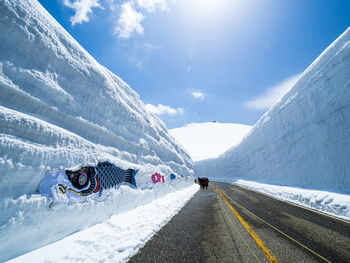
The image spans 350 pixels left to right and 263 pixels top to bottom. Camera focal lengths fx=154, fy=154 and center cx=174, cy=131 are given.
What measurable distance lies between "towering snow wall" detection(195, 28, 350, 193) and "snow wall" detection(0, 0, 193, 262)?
13797 mm

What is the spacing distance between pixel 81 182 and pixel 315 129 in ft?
59.4

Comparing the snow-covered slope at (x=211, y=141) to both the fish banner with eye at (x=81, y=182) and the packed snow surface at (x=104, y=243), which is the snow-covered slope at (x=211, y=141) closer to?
the fish banner with eye at (x=81, y=182)

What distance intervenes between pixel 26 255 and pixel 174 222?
4.22 m

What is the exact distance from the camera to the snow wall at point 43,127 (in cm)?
326

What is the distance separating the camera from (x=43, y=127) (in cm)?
409

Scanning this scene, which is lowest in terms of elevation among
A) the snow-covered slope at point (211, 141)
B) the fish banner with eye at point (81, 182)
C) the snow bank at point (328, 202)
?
the snow bank at point (328, 202)

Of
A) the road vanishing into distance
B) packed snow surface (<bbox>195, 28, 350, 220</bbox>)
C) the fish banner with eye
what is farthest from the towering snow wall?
the fish banner with eye

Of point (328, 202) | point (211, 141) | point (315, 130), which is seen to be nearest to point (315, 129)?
point (315, 130)

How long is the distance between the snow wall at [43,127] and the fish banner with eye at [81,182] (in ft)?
0.59

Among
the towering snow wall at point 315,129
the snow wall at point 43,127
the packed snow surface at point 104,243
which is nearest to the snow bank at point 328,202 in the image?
the towering snow wall at point 315,129

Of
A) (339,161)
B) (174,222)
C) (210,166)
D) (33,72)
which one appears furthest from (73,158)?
(210,166)

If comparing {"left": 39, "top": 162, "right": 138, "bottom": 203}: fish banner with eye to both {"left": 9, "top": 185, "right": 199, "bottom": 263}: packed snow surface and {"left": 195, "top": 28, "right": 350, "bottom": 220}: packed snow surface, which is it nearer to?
{"left": 9, "top": 185, "right": 199, "bottom": 263}: packed snow surface

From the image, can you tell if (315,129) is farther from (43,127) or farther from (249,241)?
(43,127)

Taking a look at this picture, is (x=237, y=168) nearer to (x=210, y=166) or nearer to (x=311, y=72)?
(x=210, y=166)
